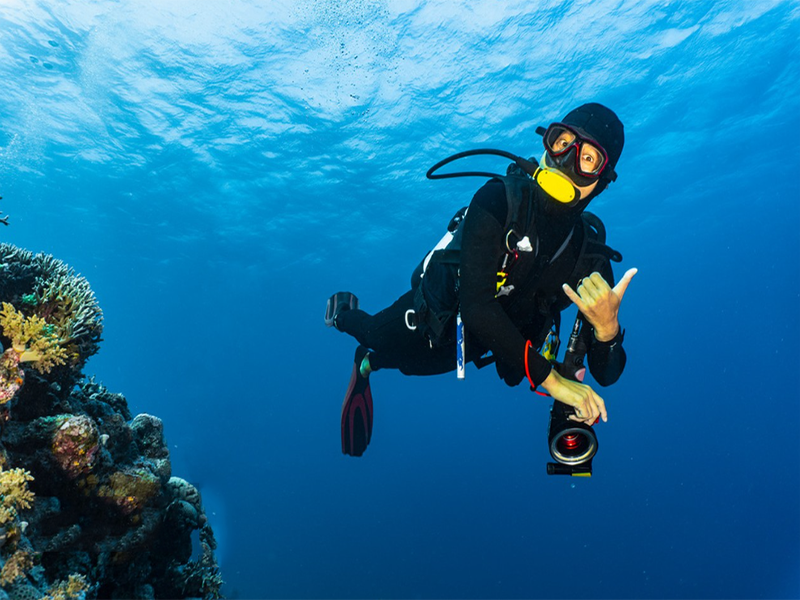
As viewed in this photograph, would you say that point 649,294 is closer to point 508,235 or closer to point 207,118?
point 207,118

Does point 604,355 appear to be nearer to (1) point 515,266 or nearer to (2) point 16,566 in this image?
(1) point 515,266

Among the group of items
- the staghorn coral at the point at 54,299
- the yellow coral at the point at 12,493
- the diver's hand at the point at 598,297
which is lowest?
the yellow coral at the point at 12,493

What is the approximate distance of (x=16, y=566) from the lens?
259 centimetres

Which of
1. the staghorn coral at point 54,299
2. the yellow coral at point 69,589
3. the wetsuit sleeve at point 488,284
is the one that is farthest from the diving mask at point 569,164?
the yellow coral at point 69,589

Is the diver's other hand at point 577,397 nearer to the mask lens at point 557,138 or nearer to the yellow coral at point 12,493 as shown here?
the mask lens at point 557,138

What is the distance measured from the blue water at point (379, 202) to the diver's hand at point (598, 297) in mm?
15554

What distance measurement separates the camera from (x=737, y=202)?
113 feet

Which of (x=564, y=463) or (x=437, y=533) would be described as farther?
(x=437, y=533)

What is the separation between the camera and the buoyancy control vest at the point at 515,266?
3551mm

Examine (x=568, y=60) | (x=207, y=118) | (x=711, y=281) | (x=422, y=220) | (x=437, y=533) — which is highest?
(x=711, y=281)

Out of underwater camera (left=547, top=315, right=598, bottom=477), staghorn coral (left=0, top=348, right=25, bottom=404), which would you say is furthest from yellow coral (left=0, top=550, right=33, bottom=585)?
underwater camera (left=547, top=315, right=598, bottom=477)

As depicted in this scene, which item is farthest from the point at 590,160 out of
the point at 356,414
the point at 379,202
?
the point at 379,202

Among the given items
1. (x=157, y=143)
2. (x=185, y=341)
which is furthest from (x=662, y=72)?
(x=185, y=341)

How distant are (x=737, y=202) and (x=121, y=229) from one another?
4634cm
